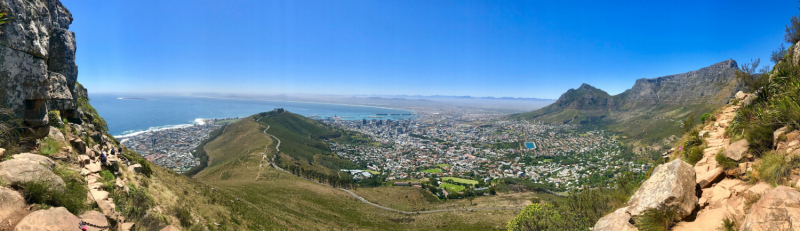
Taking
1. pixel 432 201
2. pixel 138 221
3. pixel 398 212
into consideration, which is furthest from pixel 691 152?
pixel 432 201

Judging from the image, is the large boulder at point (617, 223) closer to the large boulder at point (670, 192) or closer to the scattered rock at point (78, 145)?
the large boulder at point (670, 192)

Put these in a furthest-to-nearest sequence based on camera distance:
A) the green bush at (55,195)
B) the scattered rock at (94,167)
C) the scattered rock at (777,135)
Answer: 1. the scattered rock at (94,167)
2. the scattered rock at (777,135)
3. the green bush at (55,195)

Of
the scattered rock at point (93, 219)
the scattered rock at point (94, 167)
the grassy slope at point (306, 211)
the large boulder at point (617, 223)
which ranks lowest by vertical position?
the grassy slope at point (306, 211)

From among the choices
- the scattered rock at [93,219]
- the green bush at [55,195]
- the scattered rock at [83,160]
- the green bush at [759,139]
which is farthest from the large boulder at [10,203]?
the green bush at [759,139]

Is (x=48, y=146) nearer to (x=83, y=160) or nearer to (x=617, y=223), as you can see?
(x=83, y=160)

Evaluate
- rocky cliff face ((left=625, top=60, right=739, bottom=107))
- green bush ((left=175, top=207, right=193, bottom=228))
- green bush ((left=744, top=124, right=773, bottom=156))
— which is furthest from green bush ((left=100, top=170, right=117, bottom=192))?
rocky cliff face ((left=625, top=60, right=739, bottom=107))

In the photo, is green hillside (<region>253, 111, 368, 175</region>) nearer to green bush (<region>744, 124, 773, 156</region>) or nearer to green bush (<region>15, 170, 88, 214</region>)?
green bush (<region>15, 170, 88, 214</region>)

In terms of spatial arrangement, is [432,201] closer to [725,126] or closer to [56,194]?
[725,126]
